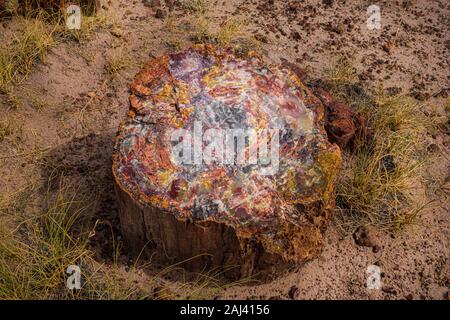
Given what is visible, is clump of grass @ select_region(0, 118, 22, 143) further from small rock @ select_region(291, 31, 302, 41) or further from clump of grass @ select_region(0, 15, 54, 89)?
small rock @ select_region(291, 31, 302, 41)

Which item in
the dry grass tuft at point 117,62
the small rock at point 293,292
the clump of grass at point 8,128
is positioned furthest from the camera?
the dry grass tuft at point 117,62

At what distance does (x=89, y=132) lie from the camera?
3492 millimetres

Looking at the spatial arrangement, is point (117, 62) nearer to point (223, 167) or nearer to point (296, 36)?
point (296, 36)

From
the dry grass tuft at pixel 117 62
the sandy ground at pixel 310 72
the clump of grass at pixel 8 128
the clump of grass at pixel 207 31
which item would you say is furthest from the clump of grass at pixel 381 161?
the clump of grass at pixel 8 128

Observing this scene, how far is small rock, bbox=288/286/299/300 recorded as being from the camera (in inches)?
109

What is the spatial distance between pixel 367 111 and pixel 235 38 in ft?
4.15

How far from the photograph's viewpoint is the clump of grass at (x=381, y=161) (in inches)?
A: 123

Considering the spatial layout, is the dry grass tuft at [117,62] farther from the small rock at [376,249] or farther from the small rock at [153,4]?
the small rock at [376,249]

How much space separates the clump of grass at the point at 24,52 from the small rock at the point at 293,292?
2385 mm

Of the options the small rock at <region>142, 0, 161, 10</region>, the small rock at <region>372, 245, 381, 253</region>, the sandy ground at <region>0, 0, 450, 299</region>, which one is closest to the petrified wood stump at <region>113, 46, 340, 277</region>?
the sandy ground at <region>0, 0, 450, 299</region>

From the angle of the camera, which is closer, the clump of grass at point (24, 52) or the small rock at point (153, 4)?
the clump of grass at point (24, 52)

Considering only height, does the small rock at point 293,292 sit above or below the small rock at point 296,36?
below

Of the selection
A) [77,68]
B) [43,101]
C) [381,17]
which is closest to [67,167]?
[43,101]

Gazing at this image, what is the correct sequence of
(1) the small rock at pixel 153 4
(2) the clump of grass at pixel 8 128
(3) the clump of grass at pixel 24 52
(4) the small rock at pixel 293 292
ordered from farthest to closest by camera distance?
(1) the small rock at pixel 153 4
(3) the clump of grass at pixel 24 52
(2) the clump of grass at pixel 8 128
(4) the small rock at pixel 293 292
